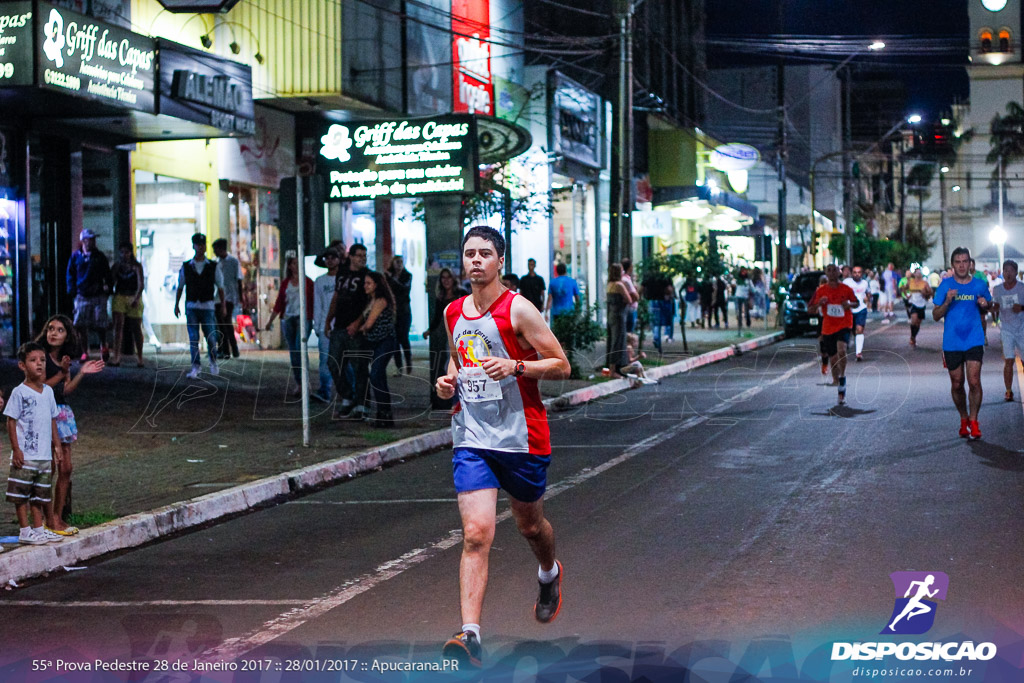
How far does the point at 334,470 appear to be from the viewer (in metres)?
11.6

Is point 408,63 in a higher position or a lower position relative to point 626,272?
higher

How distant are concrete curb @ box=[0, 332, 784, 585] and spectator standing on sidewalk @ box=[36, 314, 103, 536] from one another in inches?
7.9

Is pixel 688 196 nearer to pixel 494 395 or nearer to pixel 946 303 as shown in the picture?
pixel 946 303

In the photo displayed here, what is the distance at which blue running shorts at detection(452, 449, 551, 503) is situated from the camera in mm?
5680

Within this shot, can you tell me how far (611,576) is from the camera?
7129mm

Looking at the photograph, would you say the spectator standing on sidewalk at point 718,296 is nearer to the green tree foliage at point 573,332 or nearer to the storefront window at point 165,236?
the green tree foliage at point 573,332

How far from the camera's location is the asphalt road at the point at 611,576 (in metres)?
5.64

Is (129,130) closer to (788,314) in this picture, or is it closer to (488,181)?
(488,181)

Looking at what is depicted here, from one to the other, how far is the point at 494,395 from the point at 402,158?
34.0 ft

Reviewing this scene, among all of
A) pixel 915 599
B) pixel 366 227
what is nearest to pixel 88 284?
pixel 366 227

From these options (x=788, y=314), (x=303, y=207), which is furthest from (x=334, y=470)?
(x=788, y=314)

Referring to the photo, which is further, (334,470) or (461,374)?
(334,470)

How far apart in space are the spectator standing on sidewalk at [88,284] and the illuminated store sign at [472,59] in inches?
479

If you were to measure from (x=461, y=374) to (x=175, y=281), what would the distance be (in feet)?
61.3
